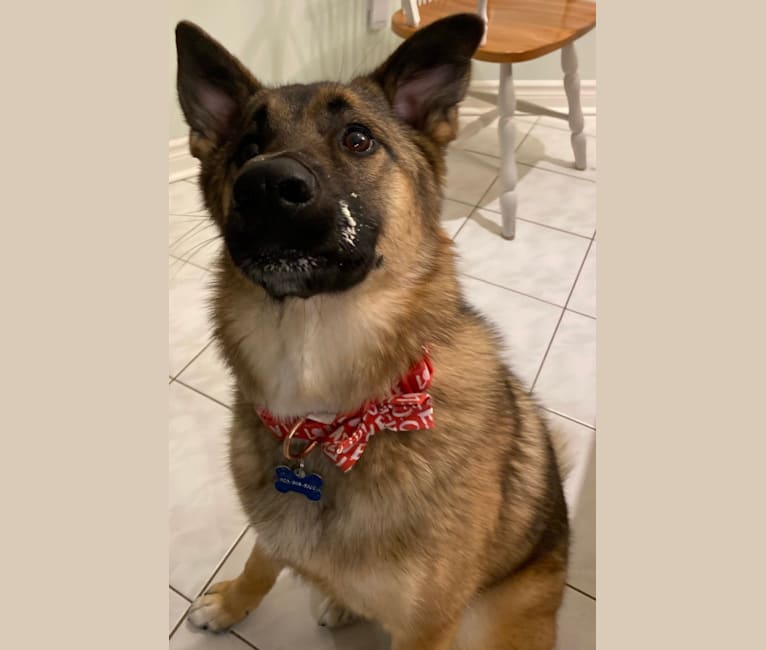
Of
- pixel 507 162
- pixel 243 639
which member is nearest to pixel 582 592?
pixel 243 639

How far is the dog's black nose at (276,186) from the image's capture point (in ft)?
2.87

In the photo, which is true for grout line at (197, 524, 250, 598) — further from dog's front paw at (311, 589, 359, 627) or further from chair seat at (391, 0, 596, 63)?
chair seat at (391, 0, 596, 63)

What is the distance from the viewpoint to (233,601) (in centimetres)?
149

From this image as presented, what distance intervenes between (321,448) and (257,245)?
412mm

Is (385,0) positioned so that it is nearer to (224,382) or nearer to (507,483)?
(224,382)

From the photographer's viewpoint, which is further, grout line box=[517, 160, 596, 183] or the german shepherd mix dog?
grout line box=[517, 160, 596, 183]

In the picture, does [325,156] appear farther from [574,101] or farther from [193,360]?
[574,101]

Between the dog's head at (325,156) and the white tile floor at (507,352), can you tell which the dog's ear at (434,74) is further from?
the white tile floor at (507,352)

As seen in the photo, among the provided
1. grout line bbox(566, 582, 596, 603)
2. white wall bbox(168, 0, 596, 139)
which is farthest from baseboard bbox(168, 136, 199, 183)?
grout line bbox(566, 582, 596, 603)

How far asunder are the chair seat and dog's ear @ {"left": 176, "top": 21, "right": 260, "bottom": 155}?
137 centimetres

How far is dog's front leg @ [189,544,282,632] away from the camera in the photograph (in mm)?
1470

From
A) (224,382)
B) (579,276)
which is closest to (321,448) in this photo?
(224,382)

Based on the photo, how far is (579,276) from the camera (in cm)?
263

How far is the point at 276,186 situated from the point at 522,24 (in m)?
2.30
